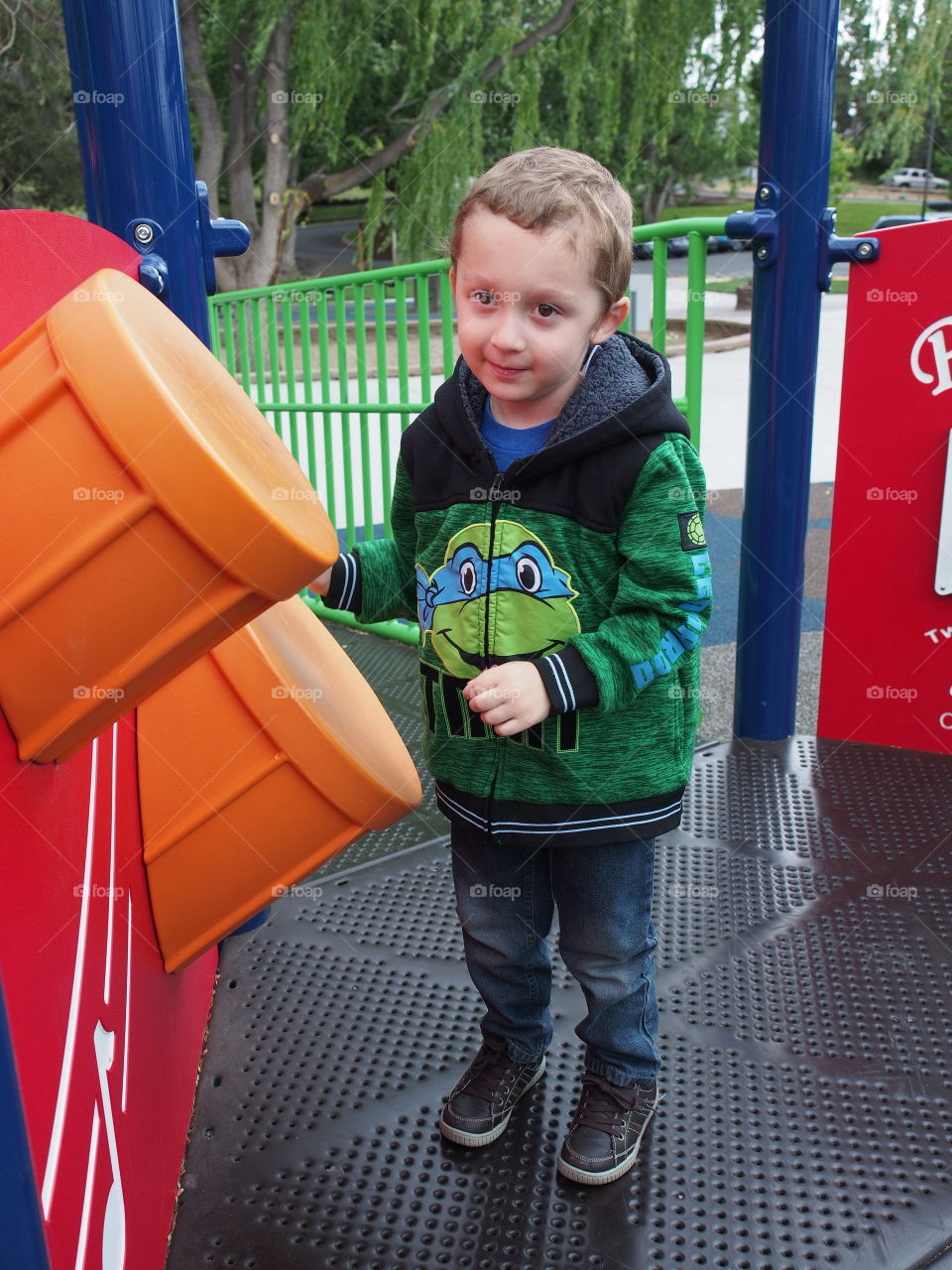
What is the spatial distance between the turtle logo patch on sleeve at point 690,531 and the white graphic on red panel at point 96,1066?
0.75 meters

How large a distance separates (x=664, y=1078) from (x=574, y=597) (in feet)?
2.79

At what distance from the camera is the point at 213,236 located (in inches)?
79.8

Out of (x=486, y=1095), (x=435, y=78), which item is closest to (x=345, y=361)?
(x=486, y=1095)

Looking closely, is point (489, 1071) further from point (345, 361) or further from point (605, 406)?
point (345, 361)

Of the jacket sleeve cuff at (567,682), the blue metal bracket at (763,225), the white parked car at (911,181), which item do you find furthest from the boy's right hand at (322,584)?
the white parked car at (911,181)

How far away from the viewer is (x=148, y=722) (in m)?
1.50

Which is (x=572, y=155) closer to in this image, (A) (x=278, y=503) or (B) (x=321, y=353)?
(A) (x=278, y=503)

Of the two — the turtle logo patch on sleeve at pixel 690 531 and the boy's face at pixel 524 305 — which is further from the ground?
the boy's face at pixel 524 305

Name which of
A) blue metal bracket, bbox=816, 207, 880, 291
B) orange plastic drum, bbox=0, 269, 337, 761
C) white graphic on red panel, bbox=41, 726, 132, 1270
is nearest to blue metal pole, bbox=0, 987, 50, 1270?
white graphic on red panel, bbox=41, 726, 132, 1270

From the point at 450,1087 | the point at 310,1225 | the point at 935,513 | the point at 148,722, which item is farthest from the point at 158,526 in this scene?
the point at 935,513

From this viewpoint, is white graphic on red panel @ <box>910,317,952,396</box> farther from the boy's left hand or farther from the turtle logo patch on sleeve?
the boy's left hand

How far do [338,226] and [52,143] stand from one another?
22.7 metres

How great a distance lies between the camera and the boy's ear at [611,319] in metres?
1.42

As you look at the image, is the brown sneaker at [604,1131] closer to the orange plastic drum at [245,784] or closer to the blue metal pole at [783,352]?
the orange plastic drum at [245,784]
